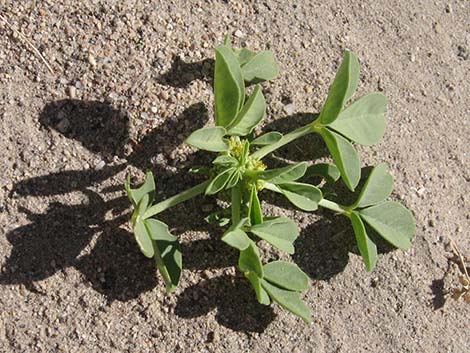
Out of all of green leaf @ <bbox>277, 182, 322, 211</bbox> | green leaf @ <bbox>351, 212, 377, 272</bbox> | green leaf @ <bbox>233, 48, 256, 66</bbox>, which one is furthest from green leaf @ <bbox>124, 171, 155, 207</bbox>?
green leaf @ <bbox>351, 212, 377, 272</bbox>

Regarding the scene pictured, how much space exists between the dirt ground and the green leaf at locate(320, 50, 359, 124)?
0.29m

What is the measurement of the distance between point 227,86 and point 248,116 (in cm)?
15

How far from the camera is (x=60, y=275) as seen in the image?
81.6 inches

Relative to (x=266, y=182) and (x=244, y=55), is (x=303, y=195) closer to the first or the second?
(x=266, y=182)

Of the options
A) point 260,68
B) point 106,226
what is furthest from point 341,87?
point 106,226

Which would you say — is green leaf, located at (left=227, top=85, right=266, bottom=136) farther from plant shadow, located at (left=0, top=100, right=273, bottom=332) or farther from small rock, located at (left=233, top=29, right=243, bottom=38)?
small rock, located at (left=233, top=29, right=243, bottom=38)

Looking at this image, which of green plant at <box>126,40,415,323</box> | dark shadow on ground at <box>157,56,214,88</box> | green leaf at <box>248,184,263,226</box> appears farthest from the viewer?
dark shadow on ground at <box>157,56,214,88</box>

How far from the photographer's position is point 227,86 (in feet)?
6.20

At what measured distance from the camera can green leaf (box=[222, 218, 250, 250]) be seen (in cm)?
178

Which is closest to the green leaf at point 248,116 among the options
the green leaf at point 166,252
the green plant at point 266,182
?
the green plant at point 266,182

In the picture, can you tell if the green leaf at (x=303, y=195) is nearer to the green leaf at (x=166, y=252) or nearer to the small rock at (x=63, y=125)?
the green leaf at (x=166, y=252)

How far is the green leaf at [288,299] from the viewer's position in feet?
6.60

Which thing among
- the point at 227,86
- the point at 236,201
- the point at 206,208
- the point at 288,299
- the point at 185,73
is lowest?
the point at 288,299

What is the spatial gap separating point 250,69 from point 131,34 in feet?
1.29
